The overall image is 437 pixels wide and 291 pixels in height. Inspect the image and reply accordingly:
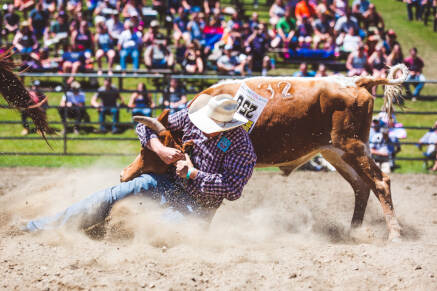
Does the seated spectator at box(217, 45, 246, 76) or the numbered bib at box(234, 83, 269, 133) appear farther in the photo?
the seated spectator at box(217, 45, 246, 76)

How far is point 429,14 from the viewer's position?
57.5 ft

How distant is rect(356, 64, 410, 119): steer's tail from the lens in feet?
18.0

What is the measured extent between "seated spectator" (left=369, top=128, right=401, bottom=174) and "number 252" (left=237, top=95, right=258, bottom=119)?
3.99 meters

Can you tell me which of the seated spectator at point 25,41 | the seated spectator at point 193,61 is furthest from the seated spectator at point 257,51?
the seated spectator at point 25,41

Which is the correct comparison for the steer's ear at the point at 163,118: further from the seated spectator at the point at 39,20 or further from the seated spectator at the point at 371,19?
the seated spectator at the point at 371,19

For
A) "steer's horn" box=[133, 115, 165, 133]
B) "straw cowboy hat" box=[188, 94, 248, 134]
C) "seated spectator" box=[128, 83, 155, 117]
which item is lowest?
"seated spectator" box=[128, 83, 155, 117]

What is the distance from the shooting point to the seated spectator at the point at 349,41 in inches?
513

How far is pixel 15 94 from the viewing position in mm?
4809

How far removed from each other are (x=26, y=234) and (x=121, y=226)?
0.82m

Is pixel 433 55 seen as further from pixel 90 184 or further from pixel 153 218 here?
pixel 153 218

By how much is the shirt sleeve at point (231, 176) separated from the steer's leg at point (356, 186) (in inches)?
64.6

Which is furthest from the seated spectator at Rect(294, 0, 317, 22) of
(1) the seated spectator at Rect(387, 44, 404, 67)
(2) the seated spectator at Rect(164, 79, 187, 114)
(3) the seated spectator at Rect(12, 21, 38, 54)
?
(3) the seated spectator at Rect(12, 21, 38, 54)

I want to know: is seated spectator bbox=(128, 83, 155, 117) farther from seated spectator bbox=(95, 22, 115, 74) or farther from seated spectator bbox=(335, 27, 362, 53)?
seated spectator bbox=(335, 27, 362, 53)

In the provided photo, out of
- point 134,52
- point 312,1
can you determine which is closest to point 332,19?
point 312,1
